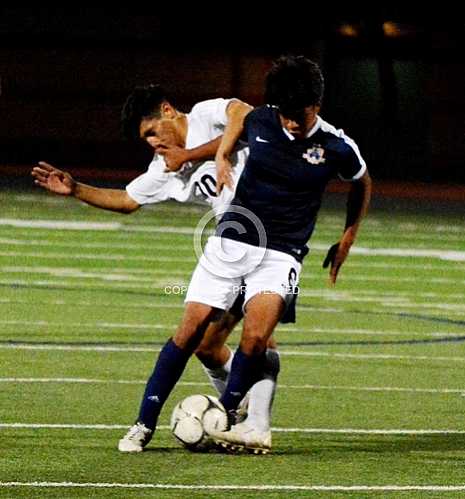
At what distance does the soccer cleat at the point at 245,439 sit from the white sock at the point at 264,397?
0.05 meters

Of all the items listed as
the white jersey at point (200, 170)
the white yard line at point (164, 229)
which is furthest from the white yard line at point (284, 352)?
the white yard line at point (164, 229)

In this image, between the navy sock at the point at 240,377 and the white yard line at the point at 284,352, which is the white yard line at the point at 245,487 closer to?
the navy sock at the point at 240,377

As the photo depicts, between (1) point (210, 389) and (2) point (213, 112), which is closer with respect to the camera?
(2) point (213, 112)

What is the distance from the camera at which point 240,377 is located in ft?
29.5

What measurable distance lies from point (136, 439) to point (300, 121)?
1706mm

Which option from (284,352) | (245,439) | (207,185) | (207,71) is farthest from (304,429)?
(207,71)

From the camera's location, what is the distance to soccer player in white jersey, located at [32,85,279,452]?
30.2 feet

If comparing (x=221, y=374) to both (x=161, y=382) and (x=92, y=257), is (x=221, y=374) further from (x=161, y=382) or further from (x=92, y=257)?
(x=92, y=257)

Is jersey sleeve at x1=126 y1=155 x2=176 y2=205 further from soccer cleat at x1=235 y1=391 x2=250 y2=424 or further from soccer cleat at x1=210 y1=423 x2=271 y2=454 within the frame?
soccer cleat at x1=210 y1=423 x2=271 y2=454

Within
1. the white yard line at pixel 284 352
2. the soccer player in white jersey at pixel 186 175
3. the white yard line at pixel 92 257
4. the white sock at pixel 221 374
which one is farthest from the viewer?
the white yard line at pixel 92 257

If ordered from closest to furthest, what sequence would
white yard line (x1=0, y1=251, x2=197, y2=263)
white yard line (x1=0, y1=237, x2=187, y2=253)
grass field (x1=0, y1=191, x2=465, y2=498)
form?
1. grass field (x1=0, y1=191, x2=465, y2=498)
2. white yard line (x1=0, y1=251, x2=197, y2=263)
3. white yard line (x1=0, y1=237, x2=187, y2=253)

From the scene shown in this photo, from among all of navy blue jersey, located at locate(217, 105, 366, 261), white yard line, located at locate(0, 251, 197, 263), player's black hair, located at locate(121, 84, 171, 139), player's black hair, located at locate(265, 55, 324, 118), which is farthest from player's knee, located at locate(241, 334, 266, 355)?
white yard line, located at locate(0, 251, 197, 263)

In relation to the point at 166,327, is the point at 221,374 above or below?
above

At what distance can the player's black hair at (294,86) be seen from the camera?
871 centimetres
